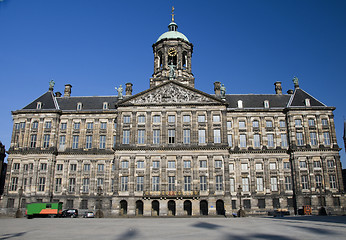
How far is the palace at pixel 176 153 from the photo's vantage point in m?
46.2

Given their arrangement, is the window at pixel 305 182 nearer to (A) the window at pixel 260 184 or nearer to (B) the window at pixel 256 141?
(A) the window at pixel 260 184

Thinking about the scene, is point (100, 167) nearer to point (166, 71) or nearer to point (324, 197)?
point (166, 71)

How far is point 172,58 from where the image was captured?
57.4 meters

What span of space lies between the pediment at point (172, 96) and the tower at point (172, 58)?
4940 millimetres

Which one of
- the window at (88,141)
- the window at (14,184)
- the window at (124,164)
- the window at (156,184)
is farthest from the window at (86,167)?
the window at (156,184)

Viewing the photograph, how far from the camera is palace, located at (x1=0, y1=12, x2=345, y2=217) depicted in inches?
1820

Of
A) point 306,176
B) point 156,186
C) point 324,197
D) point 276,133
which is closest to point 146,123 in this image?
point 156,186

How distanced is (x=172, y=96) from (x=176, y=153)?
9.17m

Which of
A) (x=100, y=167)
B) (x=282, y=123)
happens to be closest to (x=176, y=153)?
(x=100, y=167)

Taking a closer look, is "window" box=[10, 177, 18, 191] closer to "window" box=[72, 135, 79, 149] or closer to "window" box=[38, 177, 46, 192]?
"window" box=[38, 177, 46, 192]

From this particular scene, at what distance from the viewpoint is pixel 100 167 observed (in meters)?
52.3

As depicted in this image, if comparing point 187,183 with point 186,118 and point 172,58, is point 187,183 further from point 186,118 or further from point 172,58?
point 172,58

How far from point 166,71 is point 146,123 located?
466 inches

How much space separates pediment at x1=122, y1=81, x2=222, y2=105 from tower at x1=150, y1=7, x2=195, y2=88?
16.2 ft
